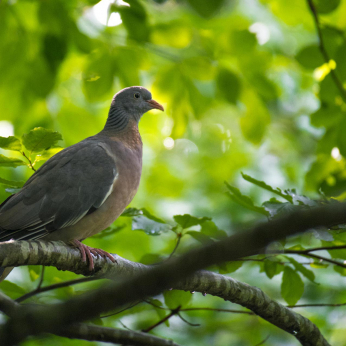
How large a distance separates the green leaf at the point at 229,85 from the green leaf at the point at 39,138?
6.37ft

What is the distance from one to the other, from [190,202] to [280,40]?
104 inches

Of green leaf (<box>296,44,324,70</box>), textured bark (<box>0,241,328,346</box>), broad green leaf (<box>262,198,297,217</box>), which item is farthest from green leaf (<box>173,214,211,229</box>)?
green leaf (<box>296,44,324,70</box>)

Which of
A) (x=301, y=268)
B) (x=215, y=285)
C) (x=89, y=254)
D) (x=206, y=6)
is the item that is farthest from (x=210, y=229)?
(x=206, y=6)

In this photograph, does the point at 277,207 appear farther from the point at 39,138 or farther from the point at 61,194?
the point at 61,194

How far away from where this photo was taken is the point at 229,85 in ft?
12.7

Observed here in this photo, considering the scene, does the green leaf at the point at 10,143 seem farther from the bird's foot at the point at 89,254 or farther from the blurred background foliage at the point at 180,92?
the bird's foot at the point at 89,254

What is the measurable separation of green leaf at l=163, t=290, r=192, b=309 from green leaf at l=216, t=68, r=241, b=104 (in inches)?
74.3

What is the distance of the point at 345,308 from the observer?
4.46 m

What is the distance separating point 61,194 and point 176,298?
1122 millimetres

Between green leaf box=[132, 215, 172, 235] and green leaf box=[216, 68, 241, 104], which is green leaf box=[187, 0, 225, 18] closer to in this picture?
green leaf box=[216, 68, 241, 104]

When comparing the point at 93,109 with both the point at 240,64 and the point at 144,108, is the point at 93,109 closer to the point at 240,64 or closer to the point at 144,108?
the point at 144,108

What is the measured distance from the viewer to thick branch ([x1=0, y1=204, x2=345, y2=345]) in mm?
859

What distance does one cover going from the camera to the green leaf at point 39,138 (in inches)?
91.0

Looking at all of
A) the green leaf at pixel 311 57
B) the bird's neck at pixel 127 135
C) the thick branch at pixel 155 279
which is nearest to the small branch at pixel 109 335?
the thick branch at pixel 155 279
